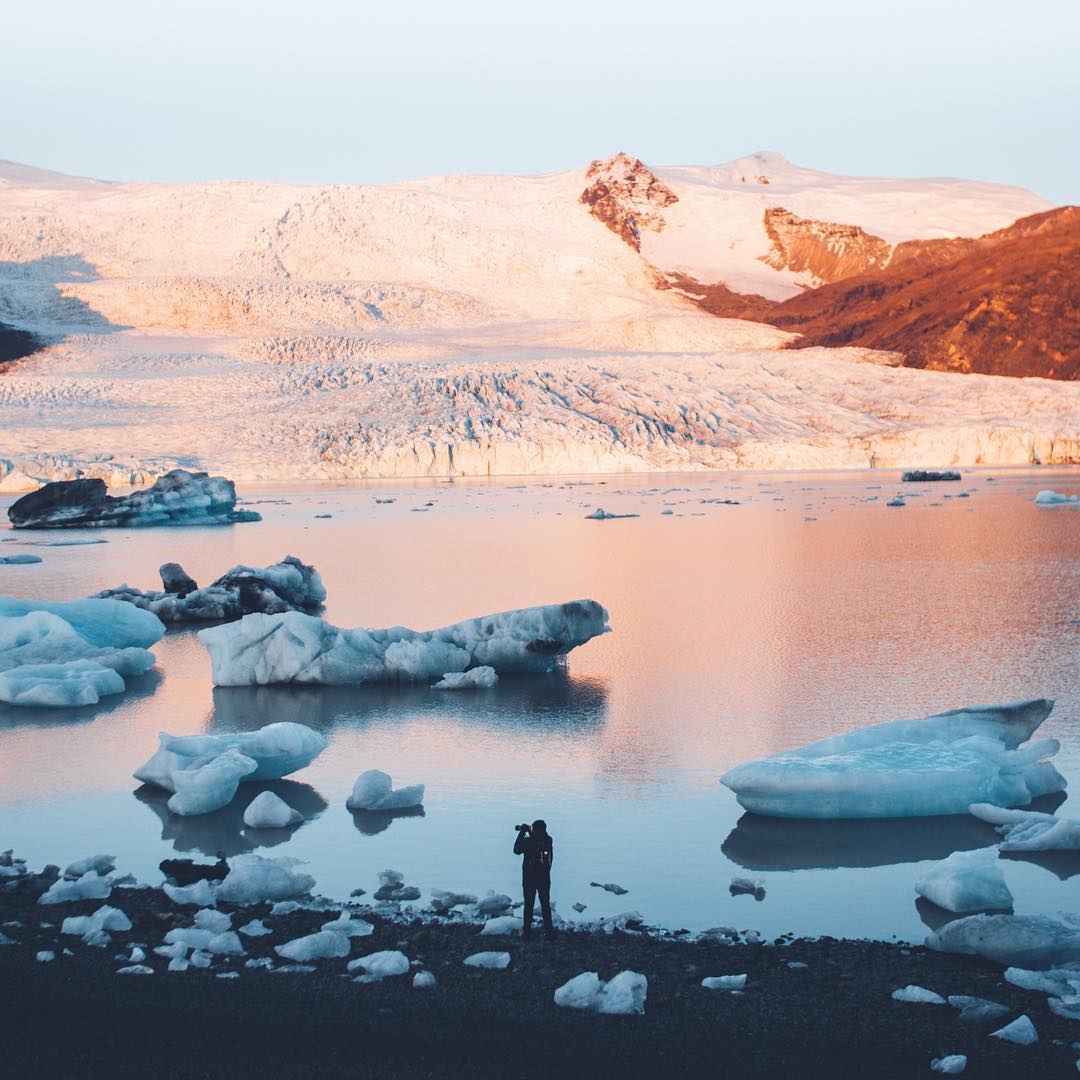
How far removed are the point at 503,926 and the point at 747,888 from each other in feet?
3.44

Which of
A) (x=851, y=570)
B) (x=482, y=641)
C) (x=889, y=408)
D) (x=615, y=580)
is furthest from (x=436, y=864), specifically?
(x=889, y=408)

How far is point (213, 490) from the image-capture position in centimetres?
2644

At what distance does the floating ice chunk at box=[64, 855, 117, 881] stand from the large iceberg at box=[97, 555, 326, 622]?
7.16m

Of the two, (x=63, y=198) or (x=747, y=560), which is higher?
(x=63, y=198)

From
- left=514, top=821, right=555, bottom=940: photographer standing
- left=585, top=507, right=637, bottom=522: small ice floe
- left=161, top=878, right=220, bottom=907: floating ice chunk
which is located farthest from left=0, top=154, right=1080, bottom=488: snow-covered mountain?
left=514, top=821, right=555, bottom=940: photographer standing

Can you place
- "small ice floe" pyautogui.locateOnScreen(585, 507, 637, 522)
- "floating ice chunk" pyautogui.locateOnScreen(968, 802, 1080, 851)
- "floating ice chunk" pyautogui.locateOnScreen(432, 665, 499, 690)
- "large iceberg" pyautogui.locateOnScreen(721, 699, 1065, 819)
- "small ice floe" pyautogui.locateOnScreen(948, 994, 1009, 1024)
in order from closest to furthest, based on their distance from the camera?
"small ice floe" pyautogui.locateOnScreen(948, 994, 1009, 1024), "floating ice chunk" pyautogui.locateOnScreen(968, 802, 1080, 851), "large iceberg" pyautogui.locateOnScreen(721, 699, 1065, 819), "floating ice chunk" pyautogui.locateOnScreen(432, 665, 499, 690), "small ice floe" pyautogui.locateOnScreen(585, 507, 637, 522)

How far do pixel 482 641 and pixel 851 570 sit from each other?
25.8 ft

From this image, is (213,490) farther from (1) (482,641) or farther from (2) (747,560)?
(1) (482,641)

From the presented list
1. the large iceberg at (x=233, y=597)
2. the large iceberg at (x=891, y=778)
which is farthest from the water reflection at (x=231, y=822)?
the large iceberg at (x=233, y=597)

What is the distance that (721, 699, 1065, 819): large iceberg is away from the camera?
20.4ft

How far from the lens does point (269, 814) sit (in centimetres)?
631

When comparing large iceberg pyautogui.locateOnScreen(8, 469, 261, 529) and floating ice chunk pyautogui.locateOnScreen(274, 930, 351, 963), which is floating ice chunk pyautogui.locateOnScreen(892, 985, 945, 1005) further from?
large iceberg pyautogui.locateOnScreen(8, 469, 261, 529)

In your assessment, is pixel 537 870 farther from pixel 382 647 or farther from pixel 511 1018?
pixel 382 647

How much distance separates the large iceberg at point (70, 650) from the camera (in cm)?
932
